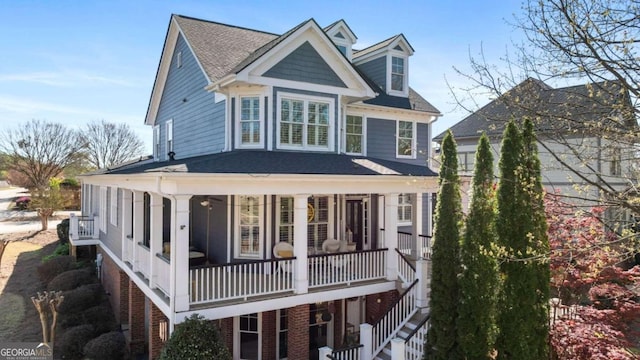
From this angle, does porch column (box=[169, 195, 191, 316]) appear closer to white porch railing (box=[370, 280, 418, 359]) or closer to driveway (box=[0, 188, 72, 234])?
white porch railing (box=[370, 280, 418, 359])

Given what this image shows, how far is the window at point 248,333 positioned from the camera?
476 inches

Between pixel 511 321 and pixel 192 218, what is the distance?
11.7 meters

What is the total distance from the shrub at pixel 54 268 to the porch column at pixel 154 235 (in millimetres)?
11668

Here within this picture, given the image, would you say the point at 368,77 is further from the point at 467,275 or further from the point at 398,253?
the point at 467,275

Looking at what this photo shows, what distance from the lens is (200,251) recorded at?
1443 centimetres

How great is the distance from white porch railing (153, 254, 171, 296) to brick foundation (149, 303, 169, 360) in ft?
3.98

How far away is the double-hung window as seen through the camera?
1251 centimetres

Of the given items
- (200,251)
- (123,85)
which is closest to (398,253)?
(200,251)

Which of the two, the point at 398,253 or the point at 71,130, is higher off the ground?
the point at 71,130

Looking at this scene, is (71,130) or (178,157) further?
(71,130)

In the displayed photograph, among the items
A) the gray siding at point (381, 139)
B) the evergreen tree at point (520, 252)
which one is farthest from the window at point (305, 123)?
the evergreen tree at point (520, 252)

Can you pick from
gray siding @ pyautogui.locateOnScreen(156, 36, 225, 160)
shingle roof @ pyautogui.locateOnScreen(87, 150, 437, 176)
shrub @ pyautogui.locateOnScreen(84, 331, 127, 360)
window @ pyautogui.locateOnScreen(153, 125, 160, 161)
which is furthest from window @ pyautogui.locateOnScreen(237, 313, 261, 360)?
window @ pyautogui.locateOnScreen(153, 125, 160, 161)

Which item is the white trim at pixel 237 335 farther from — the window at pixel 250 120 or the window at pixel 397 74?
the window at pixel 397 74

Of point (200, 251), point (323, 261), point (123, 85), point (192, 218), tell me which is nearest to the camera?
point (323, 261)
